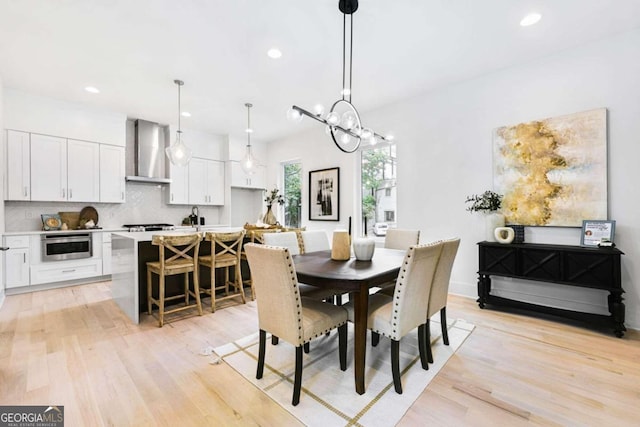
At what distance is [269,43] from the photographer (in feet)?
9.25

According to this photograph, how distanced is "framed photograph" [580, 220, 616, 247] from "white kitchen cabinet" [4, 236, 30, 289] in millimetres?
6815

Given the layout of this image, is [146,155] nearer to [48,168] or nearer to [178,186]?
[178,186]

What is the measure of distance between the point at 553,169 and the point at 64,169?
21.5 ft

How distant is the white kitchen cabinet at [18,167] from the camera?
3.90m

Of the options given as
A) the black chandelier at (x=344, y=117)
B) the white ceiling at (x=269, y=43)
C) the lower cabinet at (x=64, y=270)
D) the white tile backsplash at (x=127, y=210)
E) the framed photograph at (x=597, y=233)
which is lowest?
the lower cabinet at (x=64, y=270)

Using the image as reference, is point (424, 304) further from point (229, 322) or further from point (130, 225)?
point (130, 225)

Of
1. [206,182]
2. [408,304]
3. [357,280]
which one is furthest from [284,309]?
[206,182]

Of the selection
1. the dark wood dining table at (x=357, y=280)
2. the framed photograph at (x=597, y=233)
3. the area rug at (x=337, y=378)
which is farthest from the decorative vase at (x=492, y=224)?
the dark wood dining table at (x=357, y=280)

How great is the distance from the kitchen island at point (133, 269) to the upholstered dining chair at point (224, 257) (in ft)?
0.66

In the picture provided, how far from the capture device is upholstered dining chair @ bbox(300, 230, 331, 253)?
314 centimetres

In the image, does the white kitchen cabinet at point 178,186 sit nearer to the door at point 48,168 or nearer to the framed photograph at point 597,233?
the door at point 48,168

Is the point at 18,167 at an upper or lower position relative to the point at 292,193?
upper

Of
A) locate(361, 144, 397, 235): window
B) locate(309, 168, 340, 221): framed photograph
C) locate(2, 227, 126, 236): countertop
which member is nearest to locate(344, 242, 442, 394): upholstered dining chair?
locate(361, 144, 397, 235): window

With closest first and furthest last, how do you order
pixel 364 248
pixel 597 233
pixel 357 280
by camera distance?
pixel 357 280
pixel 364 248
pixel 597 233
